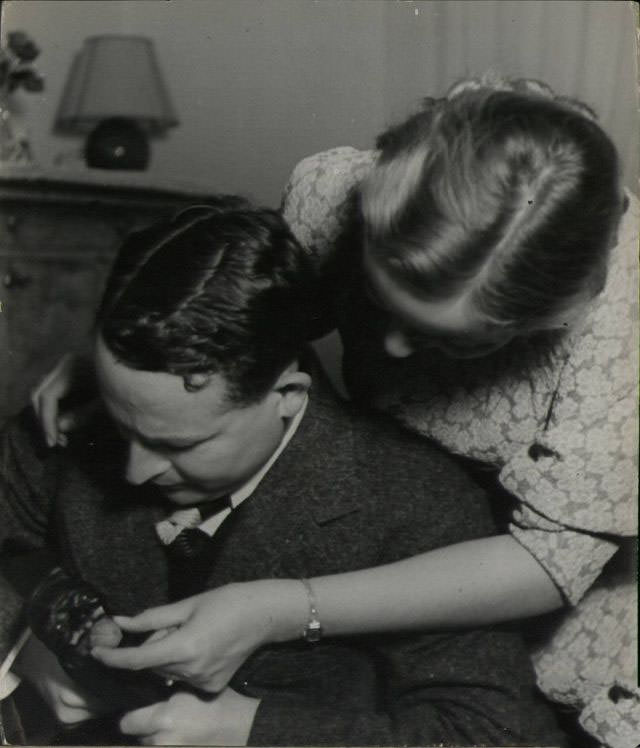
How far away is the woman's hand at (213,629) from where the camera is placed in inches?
34.5

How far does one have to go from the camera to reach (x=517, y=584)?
96cm

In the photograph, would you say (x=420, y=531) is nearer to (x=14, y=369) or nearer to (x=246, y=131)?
(x=246, y=131)

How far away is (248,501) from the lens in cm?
97

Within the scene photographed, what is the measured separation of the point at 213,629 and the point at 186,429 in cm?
20

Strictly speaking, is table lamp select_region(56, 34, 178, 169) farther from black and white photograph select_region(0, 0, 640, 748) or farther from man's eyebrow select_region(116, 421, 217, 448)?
man's eyebrow select_region(116, 421, 217, 448)

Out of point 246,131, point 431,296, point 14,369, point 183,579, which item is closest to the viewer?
point 431,296

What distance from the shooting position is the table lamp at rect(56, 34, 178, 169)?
1.83m

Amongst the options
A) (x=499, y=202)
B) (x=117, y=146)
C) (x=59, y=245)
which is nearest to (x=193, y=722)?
(x=499, y=202)

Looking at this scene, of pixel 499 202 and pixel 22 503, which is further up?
pixel 499 202

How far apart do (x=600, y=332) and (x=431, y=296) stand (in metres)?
0.19

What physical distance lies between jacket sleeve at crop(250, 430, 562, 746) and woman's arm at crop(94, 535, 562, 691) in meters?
0.02

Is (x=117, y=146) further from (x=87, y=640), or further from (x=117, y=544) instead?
(x=87, y=640)

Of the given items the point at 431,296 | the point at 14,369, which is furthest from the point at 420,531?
the point at 14,369

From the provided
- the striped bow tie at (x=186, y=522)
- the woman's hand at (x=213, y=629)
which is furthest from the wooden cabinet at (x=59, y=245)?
the woman's hand at (x=213, y=629)
